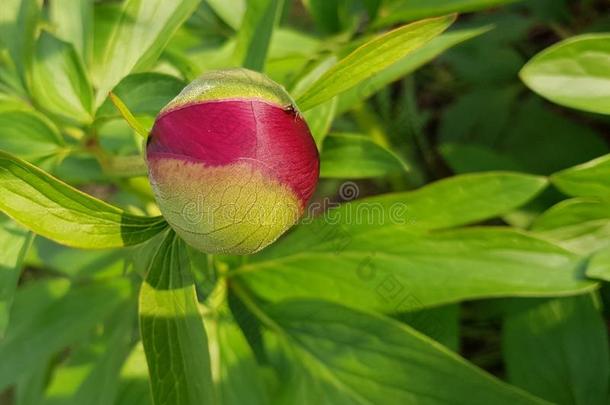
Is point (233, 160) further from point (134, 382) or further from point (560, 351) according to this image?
point (560, 351)

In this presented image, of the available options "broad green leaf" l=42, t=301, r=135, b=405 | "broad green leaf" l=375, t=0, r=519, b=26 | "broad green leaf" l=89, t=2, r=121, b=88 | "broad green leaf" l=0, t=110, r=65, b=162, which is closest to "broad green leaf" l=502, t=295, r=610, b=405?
"broad green leaf" l=375, t=0, r=519, b=26

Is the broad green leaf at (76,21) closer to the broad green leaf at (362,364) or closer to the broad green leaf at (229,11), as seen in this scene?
the broad green leaf at (229,11)

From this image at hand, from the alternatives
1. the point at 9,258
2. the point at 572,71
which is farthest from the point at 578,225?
the point at 9,258

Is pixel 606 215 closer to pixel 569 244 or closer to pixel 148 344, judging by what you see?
pixel 569 244

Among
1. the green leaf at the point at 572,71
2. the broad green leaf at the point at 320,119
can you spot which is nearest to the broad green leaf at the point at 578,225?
the green leaf at the point at 572,71

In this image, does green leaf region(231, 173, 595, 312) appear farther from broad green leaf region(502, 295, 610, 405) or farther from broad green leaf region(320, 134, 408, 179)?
broad green leaf region(502, 295, 610, 405)

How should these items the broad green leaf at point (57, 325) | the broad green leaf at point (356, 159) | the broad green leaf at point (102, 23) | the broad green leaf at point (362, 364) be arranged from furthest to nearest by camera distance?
1. the broad green leaf at point (102, 23)
2. the broad green leaf at point (57, 325)
3. the broad green leaf at point (356, 159)
4. the broad green leaf at point (362, 364)

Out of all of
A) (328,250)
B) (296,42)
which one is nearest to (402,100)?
(296,42)
